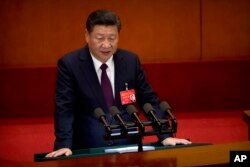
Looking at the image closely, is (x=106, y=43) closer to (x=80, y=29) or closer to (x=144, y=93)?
(x=144, y=93)

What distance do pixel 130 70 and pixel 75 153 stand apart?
0.74 m

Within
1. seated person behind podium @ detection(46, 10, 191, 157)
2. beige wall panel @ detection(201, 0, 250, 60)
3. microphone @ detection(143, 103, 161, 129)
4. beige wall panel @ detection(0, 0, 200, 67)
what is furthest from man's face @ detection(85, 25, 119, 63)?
beige wall panel @ detection(201, 0, 250, 60)

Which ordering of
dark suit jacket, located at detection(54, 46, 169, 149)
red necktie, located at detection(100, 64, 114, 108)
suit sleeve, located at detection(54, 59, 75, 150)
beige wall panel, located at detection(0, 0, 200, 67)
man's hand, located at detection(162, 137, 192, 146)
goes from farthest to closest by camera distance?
beige wall panel, located at detection(0, 0, 200, 67)
red necktie, located at detection(100, 64, 114, 108)
dark suit jacket, located at detection(54, 46, 169, 149)
suit sleeve, located at detection(54, 59, 75, 150)
man's hand, located at detection(162, 137, 192, 146)

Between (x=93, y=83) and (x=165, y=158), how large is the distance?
97 cm

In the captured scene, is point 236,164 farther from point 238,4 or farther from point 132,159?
point 238,4

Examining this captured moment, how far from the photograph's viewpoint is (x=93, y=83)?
3.09m

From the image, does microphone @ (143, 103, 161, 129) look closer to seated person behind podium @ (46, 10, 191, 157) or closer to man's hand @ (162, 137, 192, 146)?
man's hand @ (162, 137, 192, 146)

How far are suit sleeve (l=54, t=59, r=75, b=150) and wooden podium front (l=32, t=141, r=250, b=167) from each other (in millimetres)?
542

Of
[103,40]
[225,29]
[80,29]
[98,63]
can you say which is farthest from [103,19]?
[225,29]

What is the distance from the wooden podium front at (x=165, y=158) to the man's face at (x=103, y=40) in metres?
0.82

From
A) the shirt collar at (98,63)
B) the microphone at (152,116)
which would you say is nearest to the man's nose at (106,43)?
the shirt collar at (98,63)

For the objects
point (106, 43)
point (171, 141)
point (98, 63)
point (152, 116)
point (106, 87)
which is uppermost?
point (106, 43)

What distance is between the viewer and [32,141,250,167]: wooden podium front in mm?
2157

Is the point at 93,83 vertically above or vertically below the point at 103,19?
below
